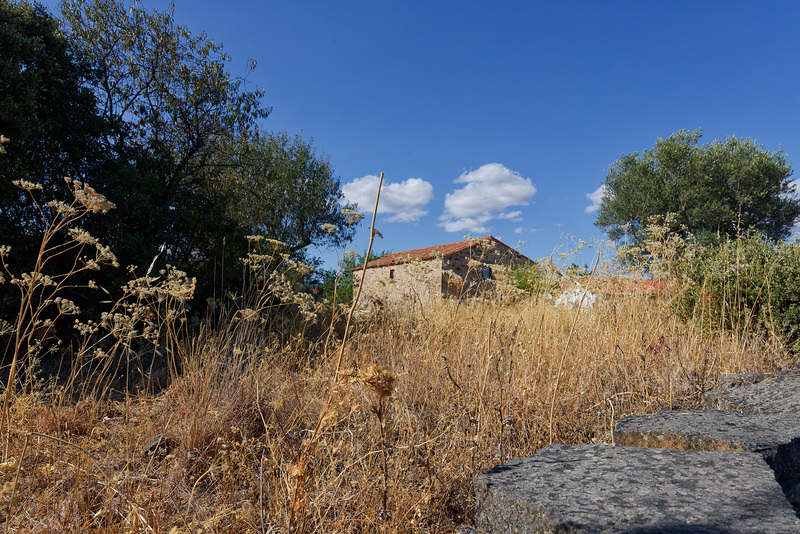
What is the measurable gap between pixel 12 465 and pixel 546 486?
5.15ft

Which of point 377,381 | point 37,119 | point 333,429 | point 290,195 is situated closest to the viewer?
point 377,381

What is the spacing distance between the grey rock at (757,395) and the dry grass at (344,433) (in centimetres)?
18

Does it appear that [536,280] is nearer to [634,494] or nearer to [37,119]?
[634,494]

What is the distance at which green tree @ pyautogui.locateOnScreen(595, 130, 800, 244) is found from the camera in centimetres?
1491

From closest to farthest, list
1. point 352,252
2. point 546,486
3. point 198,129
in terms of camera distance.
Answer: point 546,486 → point 352,252 → point 198,129

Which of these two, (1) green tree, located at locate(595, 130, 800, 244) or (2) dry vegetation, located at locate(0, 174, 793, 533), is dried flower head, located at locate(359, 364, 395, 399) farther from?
(1) green tree, located at locate(595, 130, 800, 244)

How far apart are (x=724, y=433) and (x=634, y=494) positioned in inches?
34.2

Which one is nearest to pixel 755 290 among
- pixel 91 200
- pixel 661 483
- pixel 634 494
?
pixel 661 483

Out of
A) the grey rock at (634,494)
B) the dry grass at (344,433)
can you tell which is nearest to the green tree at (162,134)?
the dry grass at (344,433)

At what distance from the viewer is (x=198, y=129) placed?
6.91 meters

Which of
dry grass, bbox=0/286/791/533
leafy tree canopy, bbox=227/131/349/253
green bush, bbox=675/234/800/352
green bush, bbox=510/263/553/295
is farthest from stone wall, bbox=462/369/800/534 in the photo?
leafy tree canopy, bbox=227/131/349/253

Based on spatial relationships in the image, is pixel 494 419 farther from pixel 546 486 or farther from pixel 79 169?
pixel 79 169

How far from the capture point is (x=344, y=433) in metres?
2.34

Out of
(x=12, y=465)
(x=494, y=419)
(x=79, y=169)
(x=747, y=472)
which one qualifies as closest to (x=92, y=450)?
(x=12, y=465)
